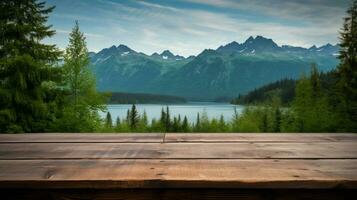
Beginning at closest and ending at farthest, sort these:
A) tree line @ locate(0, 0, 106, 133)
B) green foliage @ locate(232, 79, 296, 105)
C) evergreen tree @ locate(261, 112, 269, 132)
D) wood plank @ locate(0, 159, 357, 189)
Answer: wood plank @ locate(0, 159, 357, 189)
tree line @ locate(0, 0, 106, 133)
evergreen tree @ locate(261, 112, 269, 132)
green foliage @ locate(232, 79, 296, 105)

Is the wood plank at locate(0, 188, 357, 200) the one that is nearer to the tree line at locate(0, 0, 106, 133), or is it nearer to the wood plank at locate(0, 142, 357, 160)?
the wood plank at locate(0, 142, 357, 160)

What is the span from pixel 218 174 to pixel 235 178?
0.10 m

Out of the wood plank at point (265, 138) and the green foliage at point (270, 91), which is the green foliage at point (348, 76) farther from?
the green foliage at point (270, 91)

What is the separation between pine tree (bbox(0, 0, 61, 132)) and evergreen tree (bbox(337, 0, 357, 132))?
23113 mm

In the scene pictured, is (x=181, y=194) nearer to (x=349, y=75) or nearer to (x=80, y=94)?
(x=80, y=94)

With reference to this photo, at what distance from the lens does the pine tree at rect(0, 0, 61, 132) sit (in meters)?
22.9


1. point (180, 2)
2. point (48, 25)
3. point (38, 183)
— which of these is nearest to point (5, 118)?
point (48, 25)

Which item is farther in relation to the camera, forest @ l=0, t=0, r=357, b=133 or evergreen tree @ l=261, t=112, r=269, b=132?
Result: evergreen tree @ l=261, t=112, r=269, b=132

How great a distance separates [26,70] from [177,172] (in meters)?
23.8

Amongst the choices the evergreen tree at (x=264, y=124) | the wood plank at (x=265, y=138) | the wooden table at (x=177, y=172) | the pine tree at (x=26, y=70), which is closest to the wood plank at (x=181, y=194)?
the wooden table at (x=177, y=172)

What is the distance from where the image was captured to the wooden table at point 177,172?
1.57 meters

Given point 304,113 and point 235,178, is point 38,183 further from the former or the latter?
point 304,113

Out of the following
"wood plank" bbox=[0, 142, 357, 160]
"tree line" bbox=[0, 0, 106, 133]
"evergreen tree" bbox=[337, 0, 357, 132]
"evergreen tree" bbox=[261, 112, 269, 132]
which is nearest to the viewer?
"wood plank" bbox=[0, 142, 357, 160]

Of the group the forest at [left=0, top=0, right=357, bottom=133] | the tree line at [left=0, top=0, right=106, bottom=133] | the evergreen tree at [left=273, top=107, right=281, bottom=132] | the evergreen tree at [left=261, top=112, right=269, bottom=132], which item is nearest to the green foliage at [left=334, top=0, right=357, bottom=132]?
the forest at [left=0, top=0, right=357, bottom=133]
